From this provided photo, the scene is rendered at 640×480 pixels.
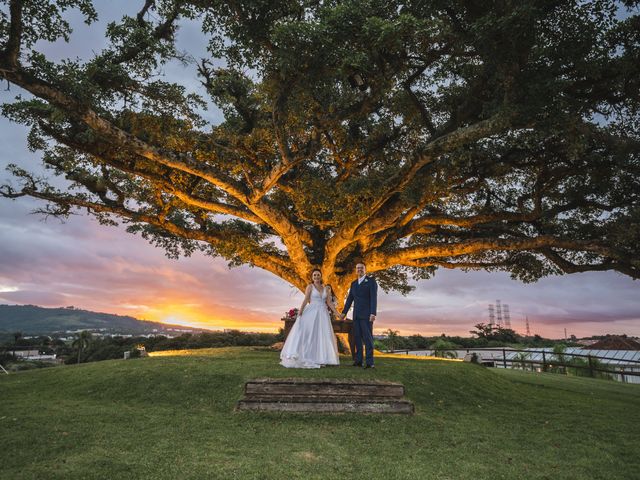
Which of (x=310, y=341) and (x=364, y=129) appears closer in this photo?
(x=310, y=341)

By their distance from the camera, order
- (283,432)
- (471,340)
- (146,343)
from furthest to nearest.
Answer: (471,340), (146,343), (283,432)

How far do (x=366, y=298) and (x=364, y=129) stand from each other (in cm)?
855

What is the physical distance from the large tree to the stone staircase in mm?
6917

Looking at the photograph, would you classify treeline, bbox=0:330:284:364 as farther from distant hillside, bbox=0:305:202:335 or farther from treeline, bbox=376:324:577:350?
distant hillside, bbox=0:305:202:335

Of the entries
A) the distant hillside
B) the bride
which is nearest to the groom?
the bride

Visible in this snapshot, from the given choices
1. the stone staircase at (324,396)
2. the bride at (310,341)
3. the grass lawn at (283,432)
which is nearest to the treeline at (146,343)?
the bride at (310,341)

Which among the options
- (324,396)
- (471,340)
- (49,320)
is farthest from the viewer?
(49,320)

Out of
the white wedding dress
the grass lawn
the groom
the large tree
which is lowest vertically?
the grass lawn

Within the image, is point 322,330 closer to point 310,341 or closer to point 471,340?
point 310,341

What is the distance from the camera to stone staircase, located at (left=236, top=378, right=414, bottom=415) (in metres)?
6.58

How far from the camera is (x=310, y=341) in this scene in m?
9.07

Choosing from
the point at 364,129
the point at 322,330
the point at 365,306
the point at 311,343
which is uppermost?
the point at 364,129

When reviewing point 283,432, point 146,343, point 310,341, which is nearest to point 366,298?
point 310,341

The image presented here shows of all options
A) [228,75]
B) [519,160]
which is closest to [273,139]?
[228,75]
